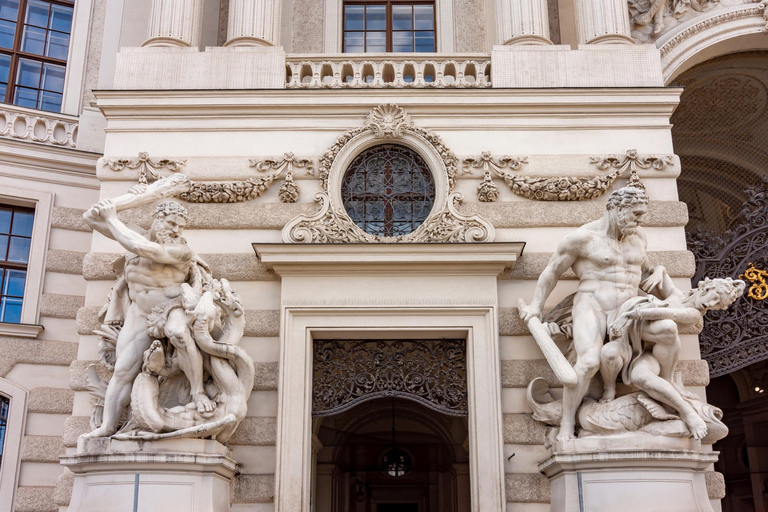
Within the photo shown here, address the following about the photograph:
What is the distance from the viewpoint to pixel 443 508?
17641 mm

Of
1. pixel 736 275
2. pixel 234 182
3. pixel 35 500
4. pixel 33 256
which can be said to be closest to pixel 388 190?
pixel 234 182

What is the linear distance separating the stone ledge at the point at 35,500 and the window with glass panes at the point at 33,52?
229 inches

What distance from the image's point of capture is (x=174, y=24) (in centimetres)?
1148

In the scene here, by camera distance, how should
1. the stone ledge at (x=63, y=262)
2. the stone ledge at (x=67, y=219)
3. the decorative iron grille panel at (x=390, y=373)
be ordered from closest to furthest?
the decorative iron grille panel at (x=390, y=373) < the stone ledge at (x=63, y=262) < the stone ledge at (x=67, y=219)

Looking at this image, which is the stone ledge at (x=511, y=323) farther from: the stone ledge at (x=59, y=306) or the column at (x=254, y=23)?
the stone ledge at (x=59, y=306)

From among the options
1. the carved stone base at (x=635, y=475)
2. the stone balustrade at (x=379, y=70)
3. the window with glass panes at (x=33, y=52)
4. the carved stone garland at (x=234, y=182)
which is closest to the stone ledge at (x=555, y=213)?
the stone balustrade at (x=379, y=70)

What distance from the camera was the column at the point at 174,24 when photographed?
11.4 metres

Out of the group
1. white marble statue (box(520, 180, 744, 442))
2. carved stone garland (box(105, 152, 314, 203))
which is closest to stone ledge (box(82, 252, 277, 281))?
carved stone garland (box(105, 152, 314, 203))

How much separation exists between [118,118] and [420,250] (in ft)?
14.1

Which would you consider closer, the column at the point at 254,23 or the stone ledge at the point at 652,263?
the stone ledge at the point at 652,263

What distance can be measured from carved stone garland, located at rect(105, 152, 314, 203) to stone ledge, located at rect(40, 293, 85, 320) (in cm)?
267

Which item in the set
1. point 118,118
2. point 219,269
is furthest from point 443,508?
point 118,118

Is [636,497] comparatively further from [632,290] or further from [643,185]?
[643,185]

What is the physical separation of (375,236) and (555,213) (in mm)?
2242
